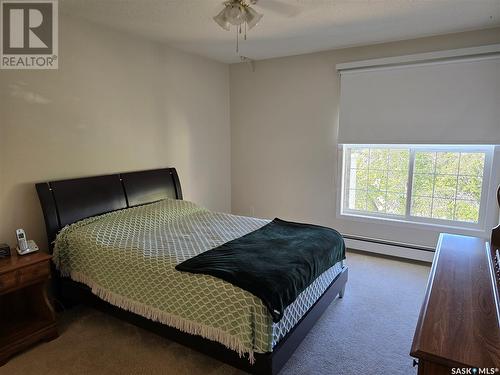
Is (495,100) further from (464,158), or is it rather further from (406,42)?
(406,42)

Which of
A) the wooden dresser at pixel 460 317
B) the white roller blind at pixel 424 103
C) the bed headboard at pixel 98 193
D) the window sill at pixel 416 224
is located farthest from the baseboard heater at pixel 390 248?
the bed headboard at pixel 98 193

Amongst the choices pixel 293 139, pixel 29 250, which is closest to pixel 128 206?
pixel 29 250

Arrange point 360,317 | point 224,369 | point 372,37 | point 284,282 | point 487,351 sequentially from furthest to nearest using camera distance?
point 372,37, point 360,317, point 224,369, point 284,282, point 487,351

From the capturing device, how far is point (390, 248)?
3807 mm

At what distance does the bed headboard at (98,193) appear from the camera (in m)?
2.59

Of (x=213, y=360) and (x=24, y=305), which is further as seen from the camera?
(x=24, y=305)

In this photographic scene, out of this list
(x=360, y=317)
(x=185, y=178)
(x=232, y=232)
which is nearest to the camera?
(x=360, y=317)

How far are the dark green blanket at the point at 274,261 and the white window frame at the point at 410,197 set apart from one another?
1.39m

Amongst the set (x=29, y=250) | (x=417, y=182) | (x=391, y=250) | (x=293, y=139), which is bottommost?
(x=391, y=250)

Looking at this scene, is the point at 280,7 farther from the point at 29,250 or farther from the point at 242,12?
the point at 29,250

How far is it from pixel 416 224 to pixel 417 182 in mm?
478

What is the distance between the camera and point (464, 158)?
3.43 m

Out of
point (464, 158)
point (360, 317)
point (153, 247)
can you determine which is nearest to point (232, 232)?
point (153, 247)

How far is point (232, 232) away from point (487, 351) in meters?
1.98
